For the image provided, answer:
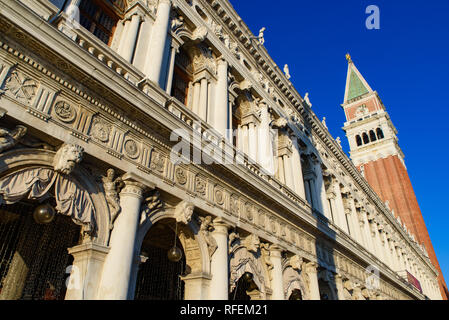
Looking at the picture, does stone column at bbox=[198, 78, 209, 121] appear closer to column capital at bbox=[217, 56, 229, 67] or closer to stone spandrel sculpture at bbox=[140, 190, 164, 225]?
column capital at bbox=[217, 56, 229, 67]

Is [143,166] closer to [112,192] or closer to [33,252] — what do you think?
[112,192]

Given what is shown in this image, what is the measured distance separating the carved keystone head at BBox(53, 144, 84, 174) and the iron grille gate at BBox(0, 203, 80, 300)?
201cm

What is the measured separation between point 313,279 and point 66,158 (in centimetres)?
1069

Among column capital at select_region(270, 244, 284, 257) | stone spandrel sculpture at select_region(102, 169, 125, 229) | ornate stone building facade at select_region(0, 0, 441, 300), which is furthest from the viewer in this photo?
column capital at select_region(270, 244, 284, 257)

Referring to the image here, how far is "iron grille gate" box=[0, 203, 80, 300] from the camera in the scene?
693 centimetres

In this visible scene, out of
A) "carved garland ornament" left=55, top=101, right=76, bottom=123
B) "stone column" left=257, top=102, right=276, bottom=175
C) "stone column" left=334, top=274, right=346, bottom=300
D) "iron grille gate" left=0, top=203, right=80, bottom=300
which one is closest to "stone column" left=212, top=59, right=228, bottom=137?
"stone column" left=257, top=102, right=276, bottom=175

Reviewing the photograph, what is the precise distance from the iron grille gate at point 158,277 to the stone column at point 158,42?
535 cm

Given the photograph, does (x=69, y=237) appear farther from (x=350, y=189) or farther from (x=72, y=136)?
(x=350, y=189)

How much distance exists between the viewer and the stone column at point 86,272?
5449 millimetres

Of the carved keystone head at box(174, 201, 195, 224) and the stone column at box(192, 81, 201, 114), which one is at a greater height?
the stone column at box(192, 81, 201, 114)

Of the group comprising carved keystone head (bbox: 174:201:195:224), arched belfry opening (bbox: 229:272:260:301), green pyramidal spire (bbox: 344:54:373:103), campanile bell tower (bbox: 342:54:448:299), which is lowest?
arched belfry opening (bbox: 229:272:260:301)
